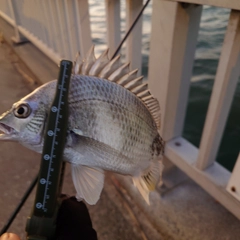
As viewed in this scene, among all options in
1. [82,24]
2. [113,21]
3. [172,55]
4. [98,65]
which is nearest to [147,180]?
[98,65]

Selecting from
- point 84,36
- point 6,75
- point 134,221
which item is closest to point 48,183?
point 134,221

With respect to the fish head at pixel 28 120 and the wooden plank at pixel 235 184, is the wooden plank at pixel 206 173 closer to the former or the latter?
the wooden plank at pixel 235 184

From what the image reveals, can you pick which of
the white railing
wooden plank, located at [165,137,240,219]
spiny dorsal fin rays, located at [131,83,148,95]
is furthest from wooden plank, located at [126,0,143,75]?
spiny dorsal fin rays, located at [131,83,148,95]

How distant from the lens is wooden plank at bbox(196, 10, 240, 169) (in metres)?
0.90

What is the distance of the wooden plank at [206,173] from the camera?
1170 millimetres

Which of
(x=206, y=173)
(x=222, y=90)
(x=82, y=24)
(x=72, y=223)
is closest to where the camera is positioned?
(x=72, y=223)

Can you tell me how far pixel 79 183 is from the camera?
493 mm

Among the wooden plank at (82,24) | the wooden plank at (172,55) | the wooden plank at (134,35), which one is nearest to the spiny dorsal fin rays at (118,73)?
the wooden plank at (172,55)

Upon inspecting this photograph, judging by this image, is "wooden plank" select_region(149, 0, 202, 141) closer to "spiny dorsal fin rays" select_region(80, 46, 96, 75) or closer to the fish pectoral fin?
"spiny dorsal fin rays" select_region(80, 46, 96, 75)

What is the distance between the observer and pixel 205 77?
255 centimetres

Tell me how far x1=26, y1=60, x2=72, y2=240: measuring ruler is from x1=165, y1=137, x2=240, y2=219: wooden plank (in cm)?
87

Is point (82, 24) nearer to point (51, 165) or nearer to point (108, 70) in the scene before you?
point (108, 70)

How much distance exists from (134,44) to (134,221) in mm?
834

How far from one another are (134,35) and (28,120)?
1.01 metres
